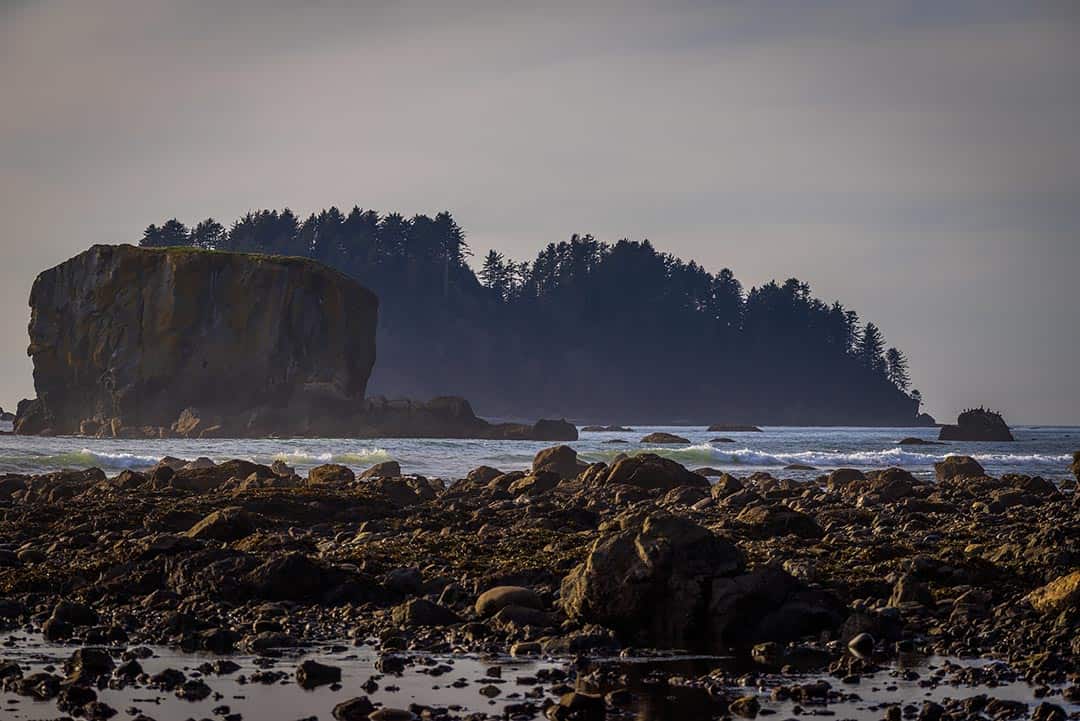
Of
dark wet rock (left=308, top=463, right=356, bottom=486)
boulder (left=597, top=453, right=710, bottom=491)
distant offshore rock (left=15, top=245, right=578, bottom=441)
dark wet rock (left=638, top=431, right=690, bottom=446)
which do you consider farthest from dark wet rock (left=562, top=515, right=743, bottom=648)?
distant offshore rock (left=15, top=245, right=578, bottom=441)

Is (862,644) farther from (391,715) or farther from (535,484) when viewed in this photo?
(535,484)

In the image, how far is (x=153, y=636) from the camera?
11250 millimetres

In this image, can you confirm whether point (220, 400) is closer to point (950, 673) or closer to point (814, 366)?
point (950, 673)

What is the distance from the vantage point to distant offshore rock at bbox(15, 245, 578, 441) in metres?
87.9

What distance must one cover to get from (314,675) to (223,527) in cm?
790

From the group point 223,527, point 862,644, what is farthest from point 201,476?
point 862,644

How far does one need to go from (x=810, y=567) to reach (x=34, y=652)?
8.36m

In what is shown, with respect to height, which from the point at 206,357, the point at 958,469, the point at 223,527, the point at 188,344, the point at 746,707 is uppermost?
the point at 188,344

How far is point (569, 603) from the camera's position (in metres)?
11.8

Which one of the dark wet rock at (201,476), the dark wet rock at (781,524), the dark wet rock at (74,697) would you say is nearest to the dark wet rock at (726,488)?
Answer: the dark wet rock at (781,524)

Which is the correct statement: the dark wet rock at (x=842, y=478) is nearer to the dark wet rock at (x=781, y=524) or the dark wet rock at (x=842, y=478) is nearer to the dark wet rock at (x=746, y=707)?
the dark wet rock at (x=781, y=524)

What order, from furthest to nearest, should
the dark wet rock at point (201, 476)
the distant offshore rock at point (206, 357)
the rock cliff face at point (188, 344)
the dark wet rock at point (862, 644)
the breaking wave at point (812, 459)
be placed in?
the rock cliff face at point (188, 344) < the distant offshore rock at point (206, 357) < the breaking wave at point (812, 459) < the dark wet rock at point (201, 476) < the dark wet rock at point (862, 644)

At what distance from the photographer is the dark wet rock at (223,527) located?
1683 cm

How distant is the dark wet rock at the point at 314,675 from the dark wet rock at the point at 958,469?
31.7 metres
